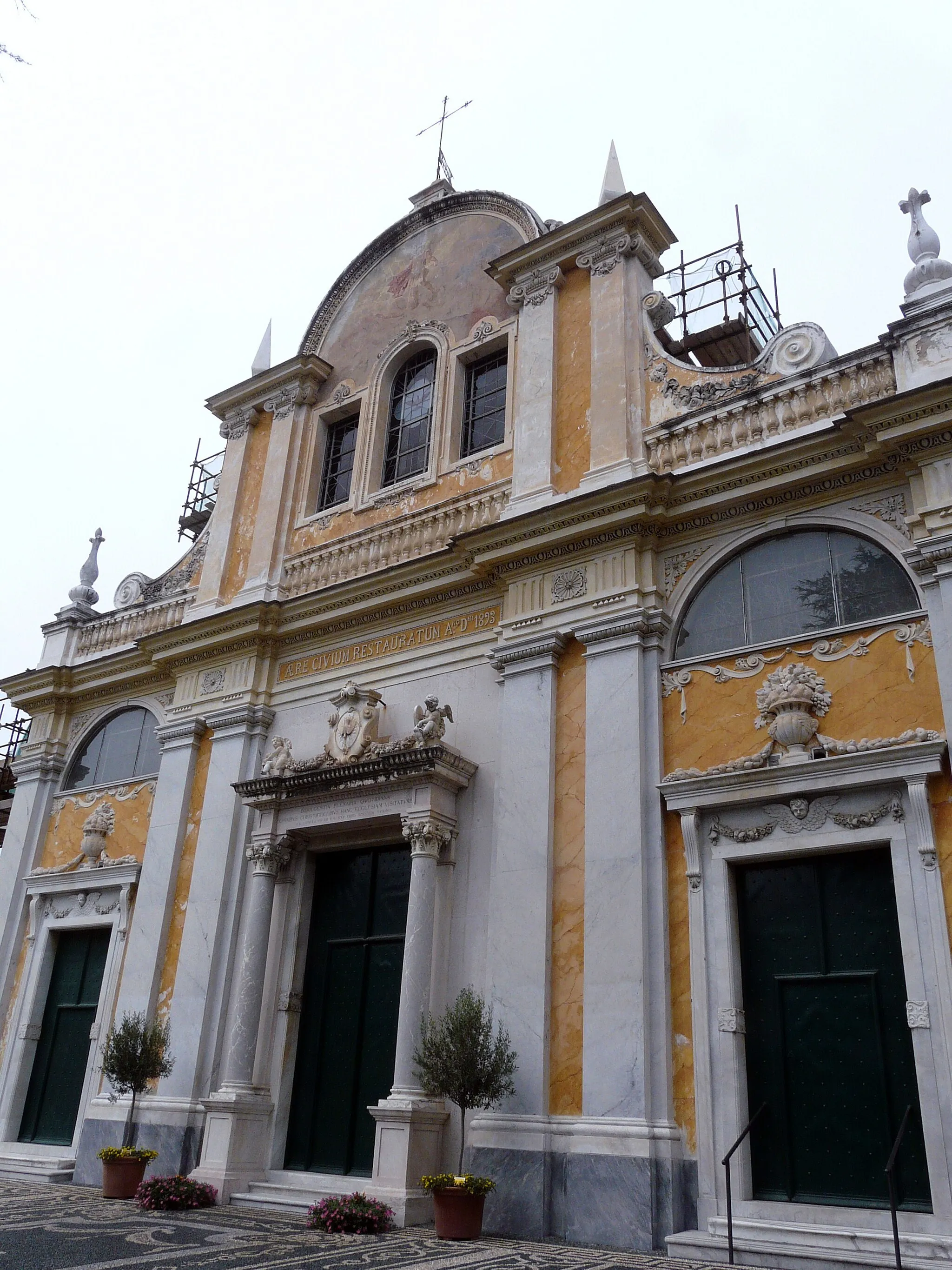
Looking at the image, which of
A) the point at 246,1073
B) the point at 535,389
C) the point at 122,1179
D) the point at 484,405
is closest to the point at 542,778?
the point at 246,1073

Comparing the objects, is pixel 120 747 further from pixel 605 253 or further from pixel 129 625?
pixel 605 253

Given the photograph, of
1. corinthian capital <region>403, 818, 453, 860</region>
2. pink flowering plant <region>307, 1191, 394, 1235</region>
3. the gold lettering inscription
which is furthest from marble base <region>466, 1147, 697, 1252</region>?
the gold lettering inscription

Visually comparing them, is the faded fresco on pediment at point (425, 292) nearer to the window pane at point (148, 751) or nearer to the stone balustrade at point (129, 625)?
the stone balustrade at point (129, 625)

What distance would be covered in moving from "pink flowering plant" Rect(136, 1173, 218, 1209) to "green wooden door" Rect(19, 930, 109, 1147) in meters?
4.10

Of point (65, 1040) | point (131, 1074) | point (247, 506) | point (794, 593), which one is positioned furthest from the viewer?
point (247, 506)

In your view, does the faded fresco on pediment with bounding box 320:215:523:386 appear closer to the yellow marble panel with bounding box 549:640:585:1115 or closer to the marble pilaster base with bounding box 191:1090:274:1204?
the yellow marble panel with bounding box 549:640:585:1115

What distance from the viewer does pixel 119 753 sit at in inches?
667

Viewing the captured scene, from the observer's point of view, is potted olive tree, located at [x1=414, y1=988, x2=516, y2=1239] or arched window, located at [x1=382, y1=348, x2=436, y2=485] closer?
potted olive tree, located at [x1=414, y1=988, x2=516, y2=1239]

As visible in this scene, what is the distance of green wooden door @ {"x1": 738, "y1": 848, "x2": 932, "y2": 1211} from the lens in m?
8.64

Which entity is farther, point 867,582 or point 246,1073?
point 246,1073

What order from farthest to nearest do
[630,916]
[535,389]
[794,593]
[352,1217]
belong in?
[535,389], [794,593], [630,916], [352,1217]

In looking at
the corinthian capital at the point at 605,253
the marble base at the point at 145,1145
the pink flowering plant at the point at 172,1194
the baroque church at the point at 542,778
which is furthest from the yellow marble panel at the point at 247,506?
the pink flowering plant at the point at 172,1194

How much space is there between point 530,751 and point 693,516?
313cm

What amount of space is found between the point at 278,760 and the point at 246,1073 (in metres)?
3.67
